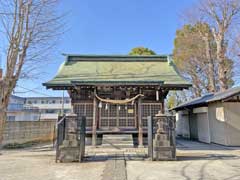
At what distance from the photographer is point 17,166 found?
527 cm

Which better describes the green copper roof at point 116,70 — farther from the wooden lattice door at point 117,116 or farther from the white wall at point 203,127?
the white wall at point 203,127

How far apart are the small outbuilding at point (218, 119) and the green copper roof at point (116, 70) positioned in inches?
93.5

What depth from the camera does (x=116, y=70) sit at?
11.1 meters

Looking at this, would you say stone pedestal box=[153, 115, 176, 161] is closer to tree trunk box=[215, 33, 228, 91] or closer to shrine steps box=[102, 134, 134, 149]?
shrine steps box=[102, 134, 134, 149]

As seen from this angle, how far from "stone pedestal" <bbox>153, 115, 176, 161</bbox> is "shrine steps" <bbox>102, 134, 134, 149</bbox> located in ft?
8.94

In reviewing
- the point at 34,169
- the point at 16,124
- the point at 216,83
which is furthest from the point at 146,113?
the point at 216,83

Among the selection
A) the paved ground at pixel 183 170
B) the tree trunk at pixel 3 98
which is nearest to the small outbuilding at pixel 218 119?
the paved ground at pixel 183 170

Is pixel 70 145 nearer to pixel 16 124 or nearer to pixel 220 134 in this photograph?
pixel 16 124

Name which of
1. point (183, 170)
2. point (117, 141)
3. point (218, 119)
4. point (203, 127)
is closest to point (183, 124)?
point (203, 127)

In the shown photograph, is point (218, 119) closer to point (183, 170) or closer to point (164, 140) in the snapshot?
point (164, 140)

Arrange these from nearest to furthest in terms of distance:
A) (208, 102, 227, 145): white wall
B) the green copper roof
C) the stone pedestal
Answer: the stone pedestal
the green copper roof
(208, 102, 227, 145): white wall

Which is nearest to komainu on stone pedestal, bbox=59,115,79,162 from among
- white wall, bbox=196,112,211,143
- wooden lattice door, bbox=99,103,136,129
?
wooden lattice door, bbox=99,103,136,129

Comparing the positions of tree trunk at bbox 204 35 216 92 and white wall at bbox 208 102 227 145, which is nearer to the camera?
white wall at bbox 208 102 227 145

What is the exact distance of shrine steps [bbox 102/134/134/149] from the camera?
28.0 ft
